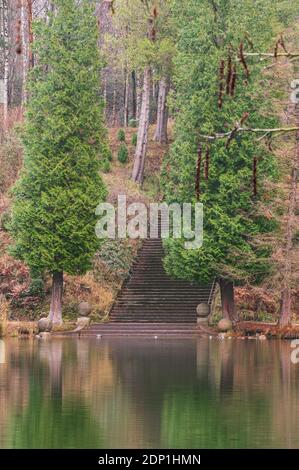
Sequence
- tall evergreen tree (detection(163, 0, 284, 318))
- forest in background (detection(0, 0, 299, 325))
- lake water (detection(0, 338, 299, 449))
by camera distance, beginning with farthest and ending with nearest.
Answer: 1. tall evergreen tree (detection(163, 0, 284, 318))
2. forest in background (detection(0, 0, 299, 325))
3. lake water (detection(0, 338, 299, 449))

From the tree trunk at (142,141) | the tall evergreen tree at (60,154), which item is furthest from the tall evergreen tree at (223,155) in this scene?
the tree trunk at (142,141)

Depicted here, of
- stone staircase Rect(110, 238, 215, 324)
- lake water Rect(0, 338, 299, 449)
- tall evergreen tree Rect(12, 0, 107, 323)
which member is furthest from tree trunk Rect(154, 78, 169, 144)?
lake water Rect(0, 338, 299, 449)

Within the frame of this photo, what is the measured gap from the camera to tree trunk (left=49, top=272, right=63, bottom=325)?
144 feet

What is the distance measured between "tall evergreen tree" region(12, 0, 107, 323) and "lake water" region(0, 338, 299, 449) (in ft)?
21.6

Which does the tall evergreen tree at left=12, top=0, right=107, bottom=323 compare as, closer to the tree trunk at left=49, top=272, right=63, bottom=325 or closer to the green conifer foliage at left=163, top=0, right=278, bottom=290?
the tree trunk at left=49, top=272, right=63, bottom=325

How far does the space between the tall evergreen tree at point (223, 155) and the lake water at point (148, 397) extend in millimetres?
5576

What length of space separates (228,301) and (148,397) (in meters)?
19.8

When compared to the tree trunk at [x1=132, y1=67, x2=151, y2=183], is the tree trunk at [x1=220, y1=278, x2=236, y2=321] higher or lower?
lower

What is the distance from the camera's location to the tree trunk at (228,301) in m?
43.4

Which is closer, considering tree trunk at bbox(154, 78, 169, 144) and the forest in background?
the forest in background

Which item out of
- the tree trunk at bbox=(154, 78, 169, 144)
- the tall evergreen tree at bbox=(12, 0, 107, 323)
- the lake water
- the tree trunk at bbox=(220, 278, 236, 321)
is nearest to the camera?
the lake water

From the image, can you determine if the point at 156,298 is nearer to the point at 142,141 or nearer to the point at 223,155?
the point at 223,155

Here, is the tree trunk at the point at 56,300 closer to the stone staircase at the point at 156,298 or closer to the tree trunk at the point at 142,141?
the stone staircase at the point at 156,298
